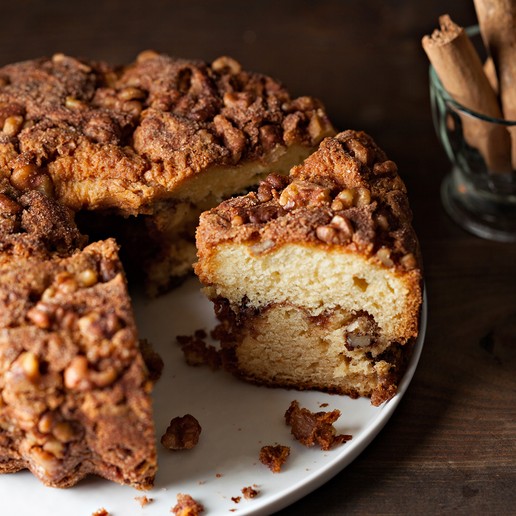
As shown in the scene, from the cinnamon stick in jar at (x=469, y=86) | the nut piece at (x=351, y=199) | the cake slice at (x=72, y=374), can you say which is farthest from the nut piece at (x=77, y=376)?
the cinnamon stick in jar at (x=469, y=86)

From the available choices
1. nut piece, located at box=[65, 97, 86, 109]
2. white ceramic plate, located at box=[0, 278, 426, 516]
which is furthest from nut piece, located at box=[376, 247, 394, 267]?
nut piece, located at box=[65, 97, 86, 109]

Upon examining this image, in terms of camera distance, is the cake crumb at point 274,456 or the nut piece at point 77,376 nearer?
the nut piece at point 77,376

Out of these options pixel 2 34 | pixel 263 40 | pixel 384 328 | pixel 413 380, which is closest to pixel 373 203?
pixel 384 328

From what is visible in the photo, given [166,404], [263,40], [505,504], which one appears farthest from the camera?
[263,40]

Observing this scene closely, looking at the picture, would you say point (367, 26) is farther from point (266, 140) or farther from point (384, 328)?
point (384, 328)

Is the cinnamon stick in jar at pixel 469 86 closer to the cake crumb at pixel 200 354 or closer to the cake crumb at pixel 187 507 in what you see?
the cake crumb at pixel 200 354

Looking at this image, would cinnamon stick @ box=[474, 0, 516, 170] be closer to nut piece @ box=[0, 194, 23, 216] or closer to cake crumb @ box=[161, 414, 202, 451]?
cake crumb @ box=[161, 414, 202, 451]

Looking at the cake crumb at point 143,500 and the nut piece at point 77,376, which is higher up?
the nut piece at point 77,376
